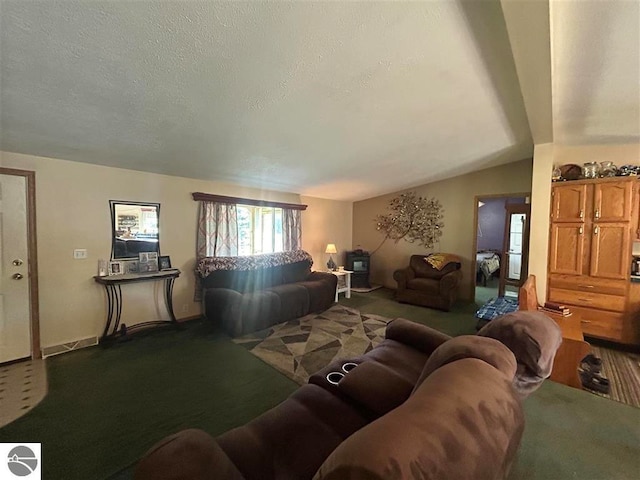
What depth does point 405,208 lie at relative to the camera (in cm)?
600

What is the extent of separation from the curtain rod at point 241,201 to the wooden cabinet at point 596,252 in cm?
404

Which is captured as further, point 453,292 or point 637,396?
point 453,292

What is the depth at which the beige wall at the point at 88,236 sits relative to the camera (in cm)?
285

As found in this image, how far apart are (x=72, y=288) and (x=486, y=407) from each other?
401 centimetres

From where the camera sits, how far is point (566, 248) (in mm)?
3439

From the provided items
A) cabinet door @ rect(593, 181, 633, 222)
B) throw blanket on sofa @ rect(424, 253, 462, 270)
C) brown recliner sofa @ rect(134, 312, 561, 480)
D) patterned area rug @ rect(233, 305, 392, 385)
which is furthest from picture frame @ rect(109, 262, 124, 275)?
cabinet door @ rect(593, 181, 633, 222)

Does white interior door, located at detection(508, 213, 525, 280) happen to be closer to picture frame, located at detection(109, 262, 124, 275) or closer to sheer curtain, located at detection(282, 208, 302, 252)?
sheer curtain, located at detection(282, 208, 302, 252)

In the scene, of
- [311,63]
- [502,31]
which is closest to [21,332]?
[311,63]

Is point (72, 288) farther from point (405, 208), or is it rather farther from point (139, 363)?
point (405, 208)

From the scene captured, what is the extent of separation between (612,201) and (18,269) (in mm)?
6609

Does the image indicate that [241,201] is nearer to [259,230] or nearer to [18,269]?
[259,230]

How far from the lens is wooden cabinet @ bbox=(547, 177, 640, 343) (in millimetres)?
3086

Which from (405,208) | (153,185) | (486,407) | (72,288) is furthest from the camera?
(405,208)

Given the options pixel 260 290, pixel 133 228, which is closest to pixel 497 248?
pixel 260 290
